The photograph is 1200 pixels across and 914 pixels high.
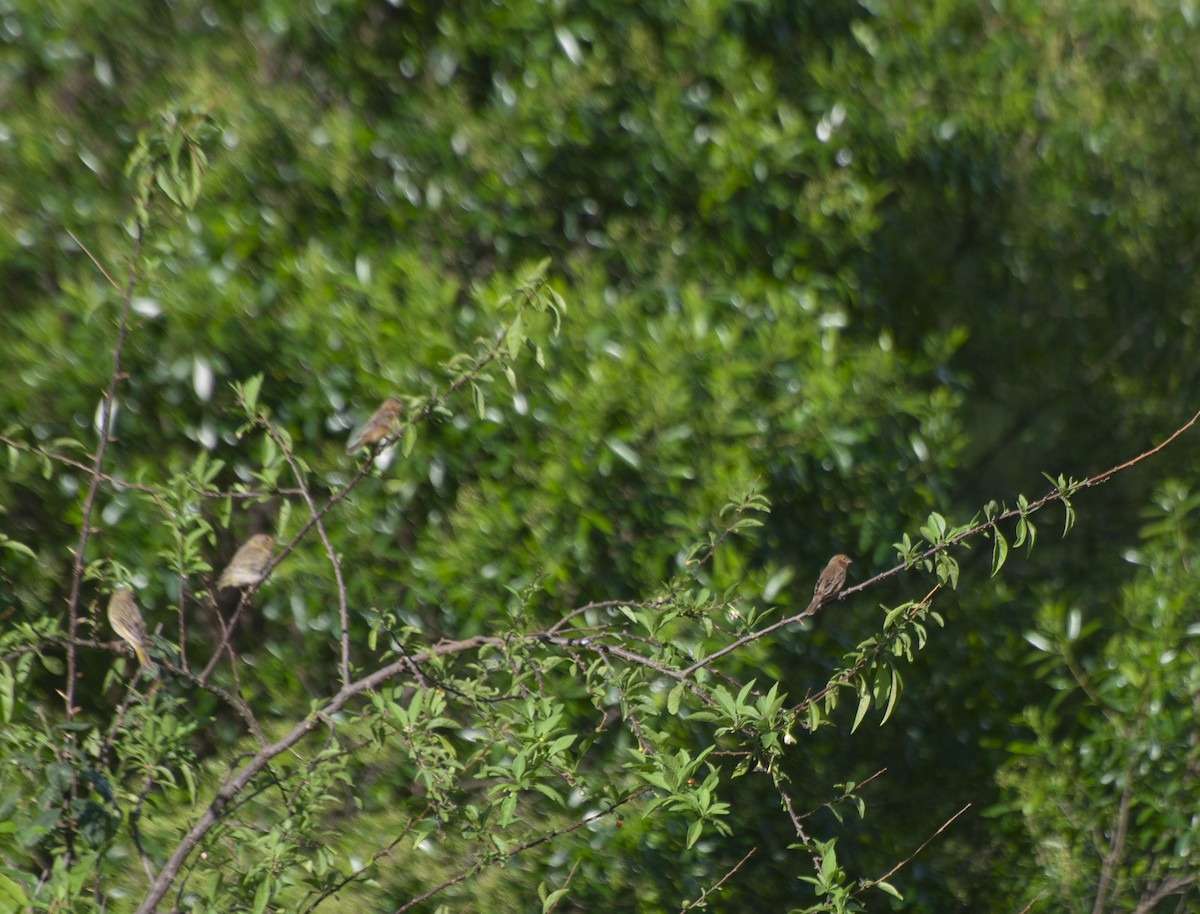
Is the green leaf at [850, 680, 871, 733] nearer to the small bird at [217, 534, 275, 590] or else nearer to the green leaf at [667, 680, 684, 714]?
the green leaf at [667, 680, 684, 714]

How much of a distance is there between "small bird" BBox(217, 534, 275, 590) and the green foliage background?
17cm

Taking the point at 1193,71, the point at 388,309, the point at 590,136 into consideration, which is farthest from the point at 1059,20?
the point at 388,309

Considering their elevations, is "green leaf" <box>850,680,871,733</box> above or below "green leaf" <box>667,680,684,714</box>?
above

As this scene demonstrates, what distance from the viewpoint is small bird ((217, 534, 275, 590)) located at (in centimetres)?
283

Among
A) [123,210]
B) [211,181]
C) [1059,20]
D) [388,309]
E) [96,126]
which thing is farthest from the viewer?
[1059,20]

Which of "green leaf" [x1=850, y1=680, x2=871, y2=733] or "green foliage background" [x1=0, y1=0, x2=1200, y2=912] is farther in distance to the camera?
"green foliage background" [x1=0, y1=0, x2=1200, y2=912]

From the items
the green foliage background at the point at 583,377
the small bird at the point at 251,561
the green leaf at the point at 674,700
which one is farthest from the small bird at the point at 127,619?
the green leaf at the point at 674,700

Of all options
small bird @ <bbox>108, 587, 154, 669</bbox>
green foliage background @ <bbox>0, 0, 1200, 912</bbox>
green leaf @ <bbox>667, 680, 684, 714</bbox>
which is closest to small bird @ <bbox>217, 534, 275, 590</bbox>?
green foliage background @ <bbox>0, 0, 1200, 912</bbox>

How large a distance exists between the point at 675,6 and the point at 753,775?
3.19 meters

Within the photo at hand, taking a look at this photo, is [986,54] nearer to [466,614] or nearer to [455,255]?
[455,255]

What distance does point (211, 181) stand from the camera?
4.17m

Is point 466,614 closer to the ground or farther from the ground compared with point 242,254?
closer to the ground

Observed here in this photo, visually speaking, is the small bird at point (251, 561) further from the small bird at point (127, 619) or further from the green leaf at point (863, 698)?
the green leaf at point (863, 698)

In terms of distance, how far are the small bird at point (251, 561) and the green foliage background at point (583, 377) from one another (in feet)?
0.55
